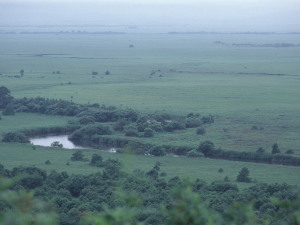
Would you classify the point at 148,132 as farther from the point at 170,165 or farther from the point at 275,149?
the point at 170,165

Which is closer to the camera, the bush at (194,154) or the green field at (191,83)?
the bush at (194,154)

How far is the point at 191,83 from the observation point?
53438 millimetres

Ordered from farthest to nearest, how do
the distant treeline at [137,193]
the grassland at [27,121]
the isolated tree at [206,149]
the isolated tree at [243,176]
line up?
1. the grassland at [27,121]
2. the isolated tree at [206,149]
3. the isolated tree at [243,176]
4. the distant treeline at [137,193]

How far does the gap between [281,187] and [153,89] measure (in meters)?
30.7

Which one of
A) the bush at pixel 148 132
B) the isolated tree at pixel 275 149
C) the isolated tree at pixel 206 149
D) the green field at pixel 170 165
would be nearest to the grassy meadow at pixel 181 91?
the green field at pixel 170 165

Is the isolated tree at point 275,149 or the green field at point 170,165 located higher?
the isolated tree at point 275,149

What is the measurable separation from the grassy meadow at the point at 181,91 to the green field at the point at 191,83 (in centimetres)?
5

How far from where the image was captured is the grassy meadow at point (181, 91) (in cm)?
2519

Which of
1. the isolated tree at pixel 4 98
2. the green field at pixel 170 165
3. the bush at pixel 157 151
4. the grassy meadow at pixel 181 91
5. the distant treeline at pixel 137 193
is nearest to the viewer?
the distant treeline at pixel 137 193

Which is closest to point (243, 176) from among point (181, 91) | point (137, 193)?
point (137, 193)

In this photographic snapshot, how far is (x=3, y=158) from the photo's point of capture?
83.6 ft

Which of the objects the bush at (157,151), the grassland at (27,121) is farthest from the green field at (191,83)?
the grassland at (27,121)

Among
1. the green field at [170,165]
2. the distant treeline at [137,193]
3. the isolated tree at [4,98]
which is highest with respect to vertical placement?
the isolated tree at [4,98]

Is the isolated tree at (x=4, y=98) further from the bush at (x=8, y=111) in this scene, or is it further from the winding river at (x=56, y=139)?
the winding river at (x=56, y=139)
